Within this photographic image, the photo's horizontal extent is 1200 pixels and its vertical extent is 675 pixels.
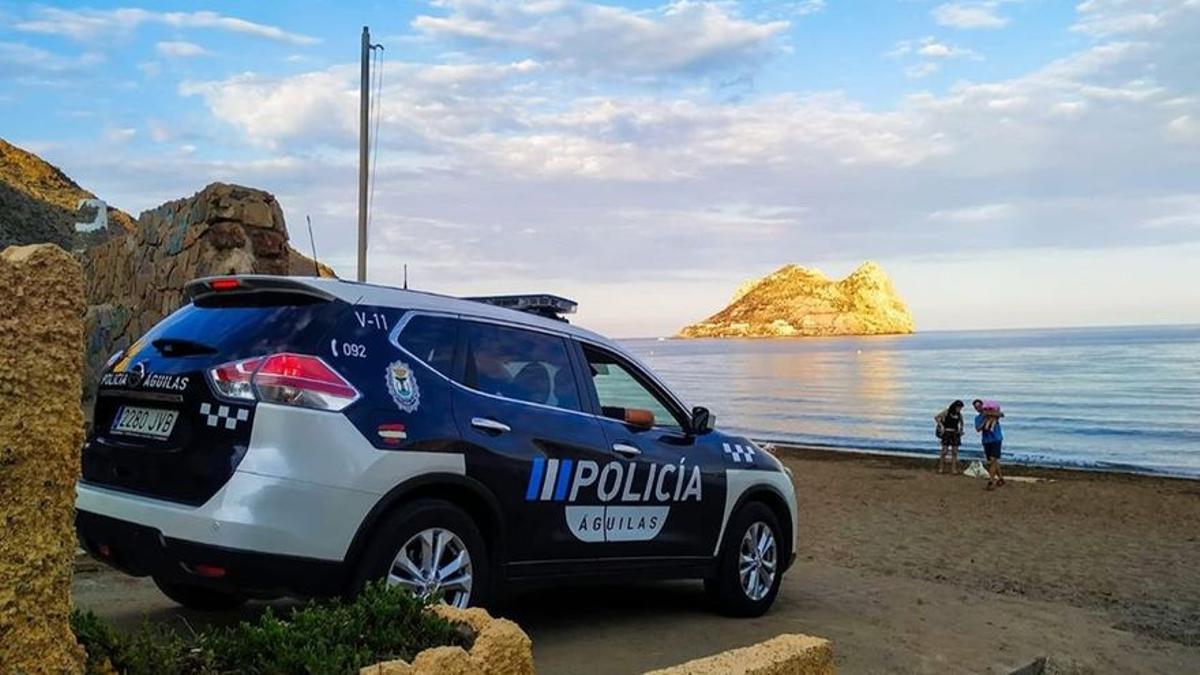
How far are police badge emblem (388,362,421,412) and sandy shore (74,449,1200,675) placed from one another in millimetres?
1489

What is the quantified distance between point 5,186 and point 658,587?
23.1m

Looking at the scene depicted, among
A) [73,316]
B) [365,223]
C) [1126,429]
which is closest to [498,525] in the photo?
[73,316]

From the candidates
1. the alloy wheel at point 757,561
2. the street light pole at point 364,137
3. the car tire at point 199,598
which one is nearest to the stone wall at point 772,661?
the alloy wheel at point 757,561

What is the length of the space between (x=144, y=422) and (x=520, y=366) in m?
1.96

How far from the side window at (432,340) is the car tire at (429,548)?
0.74 meters

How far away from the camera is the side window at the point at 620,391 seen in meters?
6.77

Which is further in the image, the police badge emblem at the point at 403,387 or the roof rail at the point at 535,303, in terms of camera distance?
the roof rail at the point at 535,303

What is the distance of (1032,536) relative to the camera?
1404 cm

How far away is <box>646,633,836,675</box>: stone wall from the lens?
12.5 ft

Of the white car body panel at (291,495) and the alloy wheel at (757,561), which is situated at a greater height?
the white car body panel at (291,495)

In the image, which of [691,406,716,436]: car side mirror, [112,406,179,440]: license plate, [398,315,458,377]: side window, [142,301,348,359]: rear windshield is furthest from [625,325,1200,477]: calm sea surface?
[112,406,179,440]: license plate

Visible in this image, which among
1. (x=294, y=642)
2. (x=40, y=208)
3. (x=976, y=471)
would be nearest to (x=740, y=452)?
(x=294, y=642)

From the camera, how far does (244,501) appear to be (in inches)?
188

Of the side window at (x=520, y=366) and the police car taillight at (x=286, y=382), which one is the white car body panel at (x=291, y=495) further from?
the side window at (x=520, y=366)
